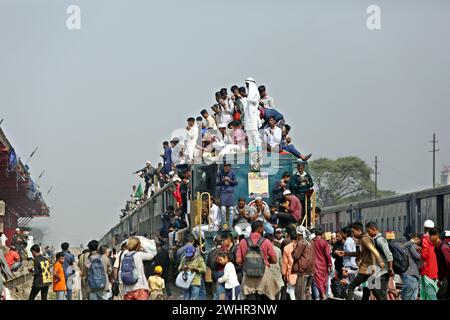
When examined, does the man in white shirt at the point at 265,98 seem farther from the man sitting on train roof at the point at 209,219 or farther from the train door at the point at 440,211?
the train door at the point at 440,211

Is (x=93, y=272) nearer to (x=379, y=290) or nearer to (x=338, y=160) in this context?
(x=379, y=290)

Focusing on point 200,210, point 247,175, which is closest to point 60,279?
point 200,210

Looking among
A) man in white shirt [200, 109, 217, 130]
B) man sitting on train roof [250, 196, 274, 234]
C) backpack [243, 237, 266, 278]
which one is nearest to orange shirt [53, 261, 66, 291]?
man sitting on train roof [250, 196, 274, 234]

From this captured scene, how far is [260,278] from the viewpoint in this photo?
15.6 meters

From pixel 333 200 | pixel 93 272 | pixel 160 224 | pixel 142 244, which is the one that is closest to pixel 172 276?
pixel 160 224

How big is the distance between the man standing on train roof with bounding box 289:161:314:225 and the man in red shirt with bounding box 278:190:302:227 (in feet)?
2.19

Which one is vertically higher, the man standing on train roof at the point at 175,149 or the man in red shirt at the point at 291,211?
the man standing on train roof at the point at 175,149

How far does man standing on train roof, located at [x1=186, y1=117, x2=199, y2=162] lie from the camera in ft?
73.5

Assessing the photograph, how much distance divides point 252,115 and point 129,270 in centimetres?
620

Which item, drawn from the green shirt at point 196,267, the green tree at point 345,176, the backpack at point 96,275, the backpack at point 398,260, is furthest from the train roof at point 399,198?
the green tree at point 345,176

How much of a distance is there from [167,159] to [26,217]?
166 ft

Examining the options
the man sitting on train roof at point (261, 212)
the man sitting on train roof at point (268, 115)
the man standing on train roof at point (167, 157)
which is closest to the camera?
the man sitting on train roof at point (261, 212)

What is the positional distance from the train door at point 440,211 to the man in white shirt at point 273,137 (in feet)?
23.7

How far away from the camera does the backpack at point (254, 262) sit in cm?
1548
